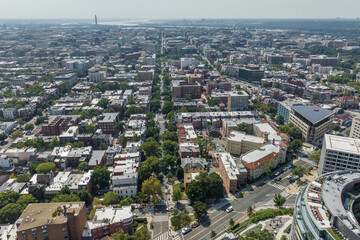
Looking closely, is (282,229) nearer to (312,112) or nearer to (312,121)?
(312,121)

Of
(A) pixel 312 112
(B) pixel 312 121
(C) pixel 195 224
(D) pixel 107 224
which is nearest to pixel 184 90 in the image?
(A) pixel 312 112

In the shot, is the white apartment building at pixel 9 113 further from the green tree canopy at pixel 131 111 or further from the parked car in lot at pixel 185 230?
the parked car in lot at pixel 185 230

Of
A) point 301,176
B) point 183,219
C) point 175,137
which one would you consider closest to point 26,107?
point 175,137

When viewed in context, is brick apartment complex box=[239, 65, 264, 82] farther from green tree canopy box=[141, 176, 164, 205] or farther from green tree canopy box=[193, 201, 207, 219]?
green tree canopy box=[193, 201, 207, 219]

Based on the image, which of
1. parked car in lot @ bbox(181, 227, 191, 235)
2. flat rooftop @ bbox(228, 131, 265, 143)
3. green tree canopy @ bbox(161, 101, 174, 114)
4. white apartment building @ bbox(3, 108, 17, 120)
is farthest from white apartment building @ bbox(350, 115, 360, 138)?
white apartment building @ bbox(3, 108, 17, 120)

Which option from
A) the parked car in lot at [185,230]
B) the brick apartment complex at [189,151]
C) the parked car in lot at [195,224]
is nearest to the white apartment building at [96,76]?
the brick apartment complex at [189,151]
